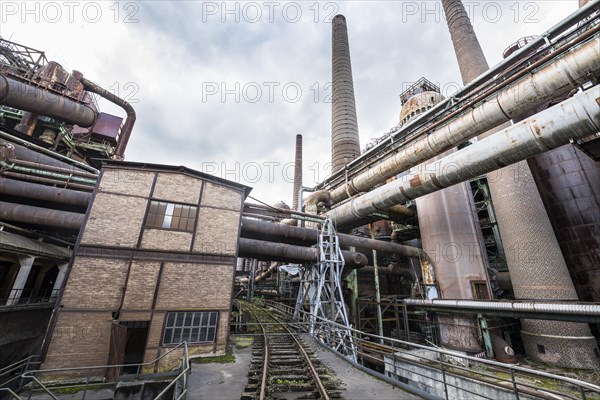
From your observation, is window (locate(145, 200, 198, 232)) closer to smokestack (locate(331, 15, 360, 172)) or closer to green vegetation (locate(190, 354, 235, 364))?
green vegetation (locate(190, 354, 235, 364))

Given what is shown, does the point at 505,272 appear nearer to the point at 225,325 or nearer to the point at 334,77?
the point at 225,325

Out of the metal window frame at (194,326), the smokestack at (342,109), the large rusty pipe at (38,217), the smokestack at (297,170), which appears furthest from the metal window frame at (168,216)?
the smokestack at (297,170)

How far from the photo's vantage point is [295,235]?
12.0 m

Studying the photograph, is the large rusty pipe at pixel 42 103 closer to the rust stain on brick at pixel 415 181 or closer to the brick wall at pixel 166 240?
the brick wall at pixel 166 240

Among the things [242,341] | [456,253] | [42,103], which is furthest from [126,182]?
[456,253]

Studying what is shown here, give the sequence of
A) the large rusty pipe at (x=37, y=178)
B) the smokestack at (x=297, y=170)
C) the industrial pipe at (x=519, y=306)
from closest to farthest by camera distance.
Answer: the industrial pipe at (x=519, y=306) → the large rusty pipe at (x=37, y=178) → the smokestack at (x=297, y=170)

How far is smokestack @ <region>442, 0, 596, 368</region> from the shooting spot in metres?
9.48

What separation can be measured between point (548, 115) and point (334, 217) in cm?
904

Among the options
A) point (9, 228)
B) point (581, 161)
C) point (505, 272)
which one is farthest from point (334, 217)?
point (9, 228)

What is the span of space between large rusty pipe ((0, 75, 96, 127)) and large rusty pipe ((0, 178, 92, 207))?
658 cm

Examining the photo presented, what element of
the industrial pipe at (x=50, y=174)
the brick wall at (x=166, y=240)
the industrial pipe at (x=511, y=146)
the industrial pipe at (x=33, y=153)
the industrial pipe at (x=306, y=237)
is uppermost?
the industrial pipe at (x=33, y=153)

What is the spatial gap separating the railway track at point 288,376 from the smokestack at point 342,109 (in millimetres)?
15663

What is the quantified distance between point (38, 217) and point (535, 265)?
20.6 metres

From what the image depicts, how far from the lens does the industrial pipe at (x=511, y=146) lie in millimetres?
5980
